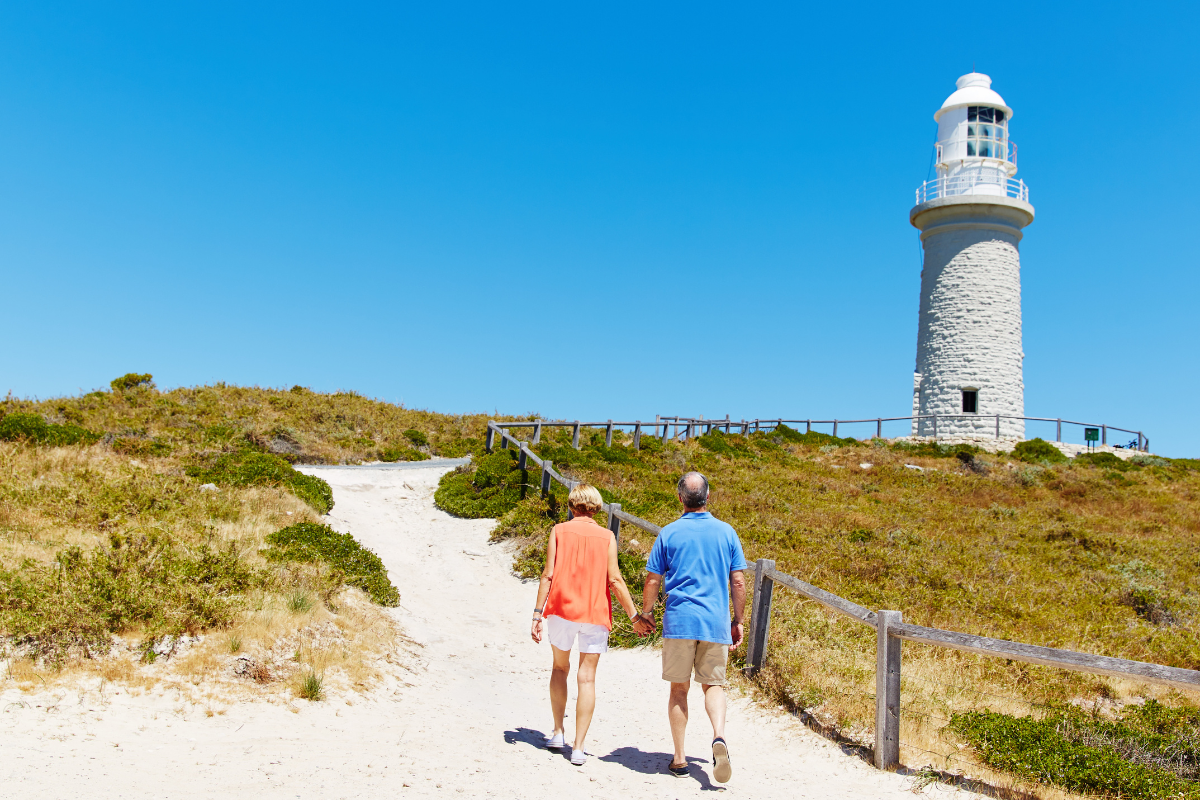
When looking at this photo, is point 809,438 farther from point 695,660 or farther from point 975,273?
point 695,660

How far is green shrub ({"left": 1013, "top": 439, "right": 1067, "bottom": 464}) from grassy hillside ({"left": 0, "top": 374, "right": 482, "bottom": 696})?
2504cm

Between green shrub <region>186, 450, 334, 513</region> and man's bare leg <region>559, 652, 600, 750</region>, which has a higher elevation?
green shrub <region>186, 450, 334, 513</region>

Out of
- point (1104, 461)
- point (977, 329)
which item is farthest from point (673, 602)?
point (977, 329)

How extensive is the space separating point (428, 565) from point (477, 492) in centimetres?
387

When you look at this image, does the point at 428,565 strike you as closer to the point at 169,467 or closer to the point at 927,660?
→ the point at 169,467

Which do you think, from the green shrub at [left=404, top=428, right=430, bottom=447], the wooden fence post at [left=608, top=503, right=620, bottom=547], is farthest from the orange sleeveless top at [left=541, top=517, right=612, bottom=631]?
the green shrub at [left=404, top=428, right=430, bottom=447]

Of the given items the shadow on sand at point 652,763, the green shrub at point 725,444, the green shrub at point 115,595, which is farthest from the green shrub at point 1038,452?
the green shrub at point 115,595

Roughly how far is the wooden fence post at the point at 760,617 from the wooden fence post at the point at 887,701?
1.73 metres

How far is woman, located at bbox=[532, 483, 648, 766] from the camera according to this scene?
5.80 meters

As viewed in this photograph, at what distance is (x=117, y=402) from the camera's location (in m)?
25.9

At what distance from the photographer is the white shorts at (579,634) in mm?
5801

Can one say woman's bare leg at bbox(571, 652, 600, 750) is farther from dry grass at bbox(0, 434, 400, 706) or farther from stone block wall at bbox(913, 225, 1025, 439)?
stone block wall at bbox(913, 225, 1025, 439)

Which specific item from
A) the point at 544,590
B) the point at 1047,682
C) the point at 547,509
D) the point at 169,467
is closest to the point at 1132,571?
the point at 1047,682

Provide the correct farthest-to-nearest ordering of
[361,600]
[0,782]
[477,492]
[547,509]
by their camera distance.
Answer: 1. [477,492]
2. [547,509]
3. [361,600]
4. [0,782]
